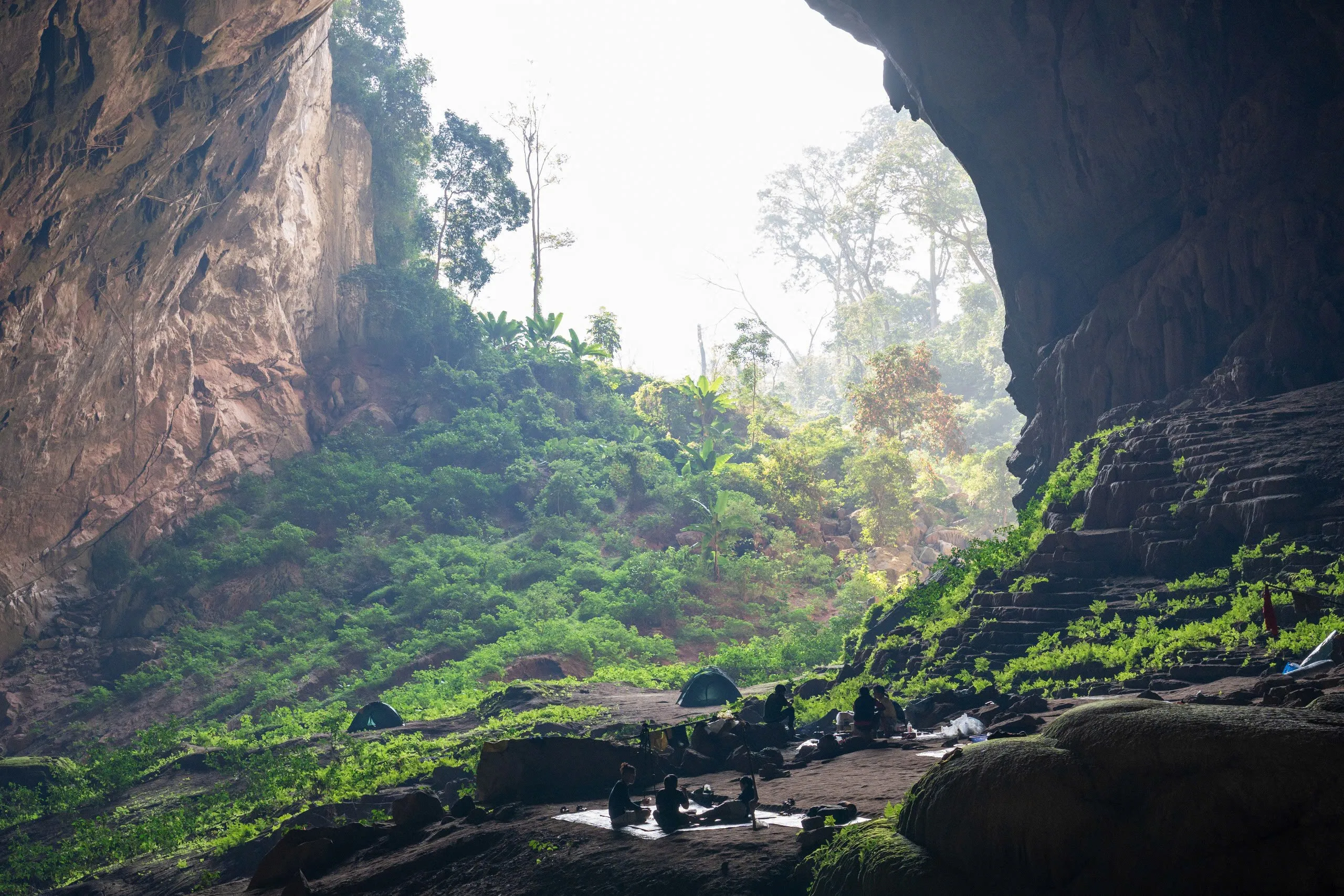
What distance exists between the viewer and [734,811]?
8430 millimetres

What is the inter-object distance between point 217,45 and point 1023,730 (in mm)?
18251

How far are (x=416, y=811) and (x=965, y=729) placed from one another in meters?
6.49

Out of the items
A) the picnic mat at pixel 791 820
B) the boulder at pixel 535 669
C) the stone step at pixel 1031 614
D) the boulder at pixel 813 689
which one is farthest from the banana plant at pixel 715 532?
the picnic mat at pixel 791 820

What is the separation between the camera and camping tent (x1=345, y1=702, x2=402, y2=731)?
17516 mm

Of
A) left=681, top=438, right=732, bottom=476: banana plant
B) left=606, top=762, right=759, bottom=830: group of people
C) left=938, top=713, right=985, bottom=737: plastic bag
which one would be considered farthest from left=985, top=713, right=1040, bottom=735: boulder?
left=681, top=438, right=732, bottom=476: banana plant

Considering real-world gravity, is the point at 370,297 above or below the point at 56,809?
above

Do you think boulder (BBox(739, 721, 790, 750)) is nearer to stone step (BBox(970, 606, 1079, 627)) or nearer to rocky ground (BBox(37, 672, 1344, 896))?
rocky ground (BBox(37, 672, 1344, 896))

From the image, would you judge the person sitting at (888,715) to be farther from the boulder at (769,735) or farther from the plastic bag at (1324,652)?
the plastic bag at (1324,652)

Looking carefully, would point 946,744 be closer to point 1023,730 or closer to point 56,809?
point 1023,730

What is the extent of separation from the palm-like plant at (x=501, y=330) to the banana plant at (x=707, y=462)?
1088 centimetres

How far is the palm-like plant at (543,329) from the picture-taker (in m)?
40.6

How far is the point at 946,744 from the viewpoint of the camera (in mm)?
10555

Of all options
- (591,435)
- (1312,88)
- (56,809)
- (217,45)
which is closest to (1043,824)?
(1312,88)

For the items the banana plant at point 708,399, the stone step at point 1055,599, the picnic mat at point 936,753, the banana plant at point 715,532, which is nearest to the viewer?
the picnic mat at point 936,753
